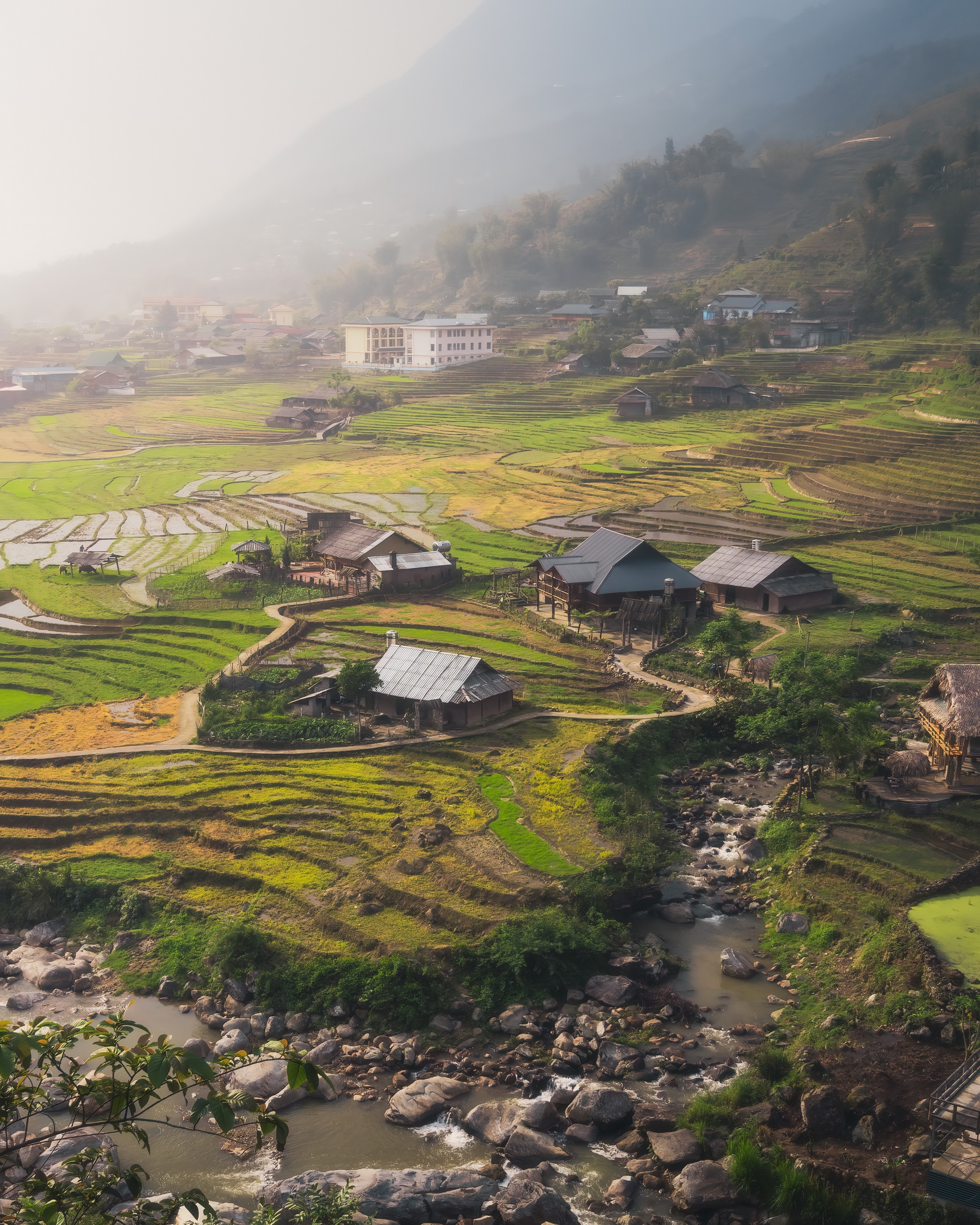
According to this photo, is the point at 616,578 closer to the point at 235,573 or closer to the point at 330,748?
the point at 330,748

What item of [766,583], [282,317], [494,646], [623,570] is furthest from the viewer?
[282,317]

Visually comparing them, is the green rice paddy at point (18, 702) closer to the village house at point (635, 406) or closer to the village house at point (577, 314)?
the village house at point (635, 406)

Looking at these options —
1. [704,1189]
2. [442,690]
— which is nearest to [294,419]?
[442,690]

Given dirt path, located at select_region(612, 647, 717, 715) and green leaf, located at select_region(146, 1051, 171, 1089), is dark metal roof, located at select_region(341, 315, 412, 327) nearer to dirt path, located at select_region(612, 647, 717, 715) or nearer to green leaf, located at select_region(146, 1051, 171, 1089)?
dirt path, located at select_region(612, 647, 717, 715)

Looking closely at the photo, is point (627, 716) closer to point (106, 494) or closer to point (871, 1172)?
point (871, 1172)

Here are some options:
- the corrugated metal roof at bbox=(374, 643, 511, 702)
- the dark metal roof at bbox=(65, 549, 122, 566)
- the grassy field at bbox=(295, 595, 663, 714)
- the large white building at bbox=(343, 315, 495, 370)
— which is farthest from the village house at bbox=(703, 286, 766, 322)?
the corrugated metal roof at bbox=(374, 643, 511, 702)

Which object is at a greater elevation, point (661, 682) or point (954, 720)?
point (954, 720)
